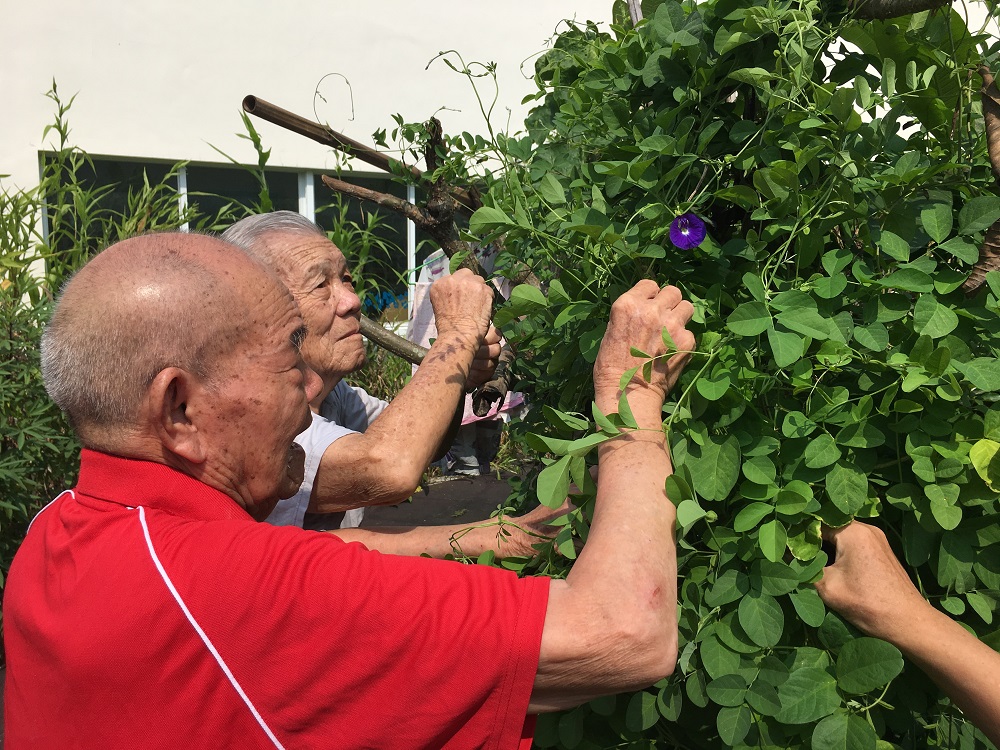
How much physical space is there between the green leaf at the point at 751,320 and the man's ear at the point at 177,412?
2.65ft

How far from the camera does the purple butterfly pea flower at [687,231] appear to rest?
1.26 meters

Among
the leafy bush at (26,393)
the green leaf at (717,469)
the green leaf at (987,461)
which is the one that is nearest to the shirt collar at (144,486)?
the green leaf at (717,469)

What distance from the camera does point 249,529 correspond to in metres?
1.19

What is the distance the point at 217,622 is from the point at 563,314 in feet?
2.30

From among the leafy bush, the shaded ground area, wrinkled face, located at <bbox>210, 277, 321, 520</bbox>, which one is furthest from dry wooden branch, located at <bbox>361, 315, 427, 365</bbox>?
the shaded ground area

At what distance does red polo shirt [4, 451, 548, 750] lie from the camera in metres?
1.10

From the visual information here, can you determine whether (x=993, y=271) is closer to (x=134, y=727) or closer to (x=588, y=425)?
(x=588, y=425)

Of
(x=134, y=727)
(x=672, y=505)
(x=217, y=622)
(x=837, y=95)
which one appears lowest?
(x=134, y=727)

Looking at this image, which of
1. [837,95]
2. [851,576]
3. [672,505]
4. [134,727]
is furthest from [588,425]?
[134,727]

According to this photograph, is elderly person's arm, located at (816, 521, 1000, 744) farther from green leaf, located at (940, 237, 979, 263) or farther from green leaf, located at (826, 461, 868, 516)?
green leaf, located at (940, 237, 979, 263)

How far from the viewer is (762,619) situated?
1.14 m

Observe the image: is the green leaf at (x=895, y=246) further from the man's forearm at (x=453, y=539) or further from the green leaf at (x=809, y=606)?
the man's forearm at (x=453, y=539)

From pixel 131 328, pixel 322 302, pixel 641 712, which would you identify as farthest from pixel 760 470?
pixel 322 302

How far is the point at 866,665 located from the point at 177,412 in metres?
1.05
